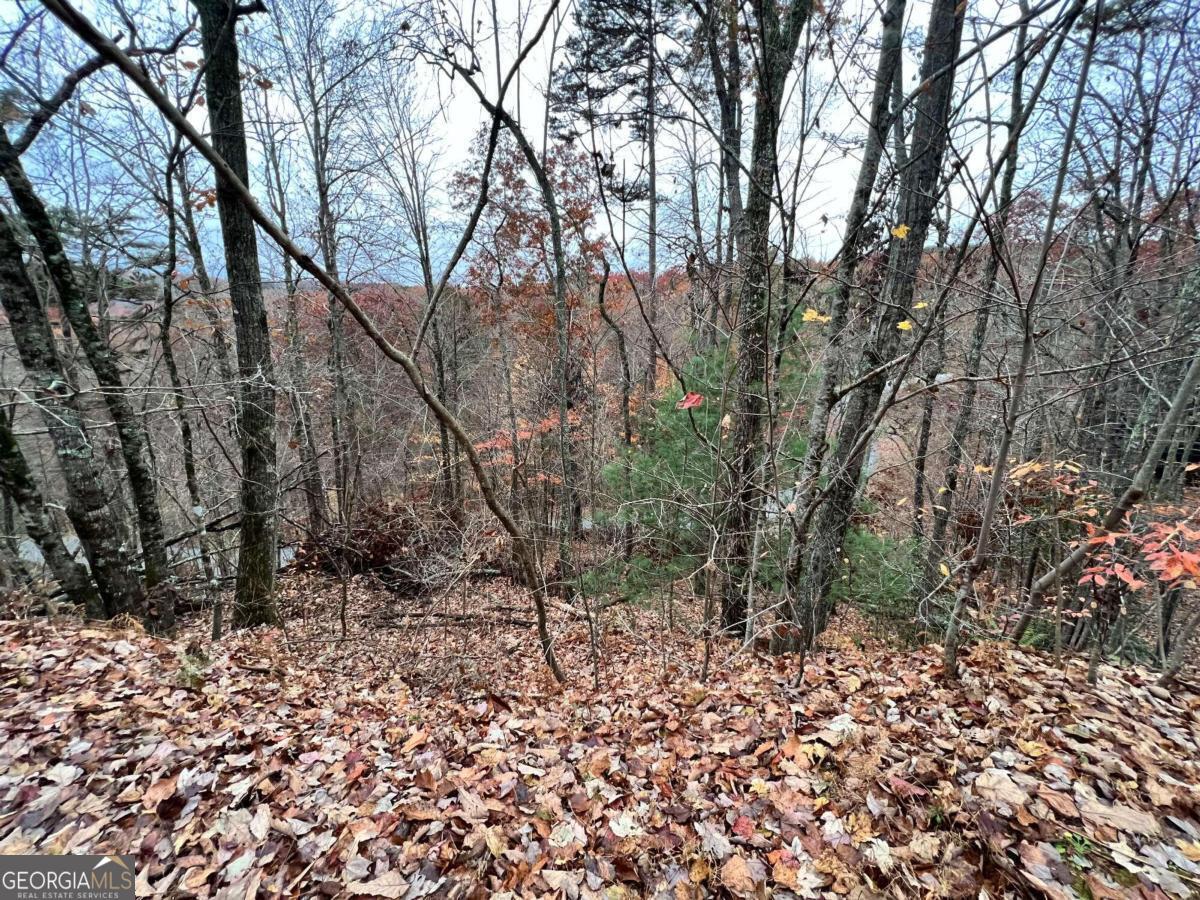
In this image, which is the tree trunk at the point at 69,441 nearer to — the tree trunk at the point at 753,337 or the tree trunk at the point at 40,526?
the tree trunk at the point at 40,526

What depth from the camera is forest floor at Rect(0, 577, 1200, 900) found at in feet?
5.90

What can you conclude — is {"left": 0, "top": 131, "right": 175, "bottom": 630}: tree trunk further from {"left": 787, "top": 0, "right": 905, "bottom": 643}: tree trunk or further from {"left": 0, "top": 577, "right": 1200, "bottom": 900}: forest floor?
{"left": 787, "top": 0, "right": 905, "bottom": 643}: tree trunk

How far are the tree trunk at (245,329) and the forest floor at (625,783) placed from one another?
7.16ft

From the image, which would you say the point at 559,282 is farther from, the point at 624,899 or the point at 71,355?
the point at 624,899

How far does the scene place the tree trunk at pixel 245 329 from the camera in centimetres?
500

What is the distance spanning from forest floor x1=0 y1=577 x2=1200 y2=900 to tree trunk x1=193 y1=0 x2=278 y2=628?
2182 millimetres

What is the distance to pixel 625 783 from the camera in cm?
247

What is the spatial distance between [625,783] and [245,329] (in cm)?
587

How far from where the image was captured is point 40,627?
12.5 ft

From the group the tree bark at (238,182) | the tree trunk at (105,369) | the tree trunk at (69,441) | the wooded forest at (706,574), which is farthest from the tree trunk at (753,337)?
the tree trunk at (69,441)

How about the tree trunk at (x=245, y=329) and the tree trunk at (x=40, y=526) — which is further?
the tree trunk at (x=245, y=329)

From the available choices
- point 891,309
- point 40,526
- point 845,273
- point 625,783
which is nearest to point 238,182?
point 625,783

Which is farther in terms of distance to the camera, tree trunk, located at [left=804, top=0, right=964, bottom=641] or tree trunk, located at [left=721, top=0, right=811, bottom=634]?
tree trunk, located at [left=721, top=0, right=811, bottom=634]

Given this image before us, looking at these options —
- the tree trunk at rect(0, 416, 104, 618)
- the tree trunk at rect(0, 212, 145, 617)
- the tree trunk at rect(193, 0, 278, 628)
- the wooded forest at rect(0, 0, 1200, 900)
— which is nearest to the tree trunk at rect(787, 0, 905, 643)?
the wooded forest at rect(0, 0, 1200, 900)
